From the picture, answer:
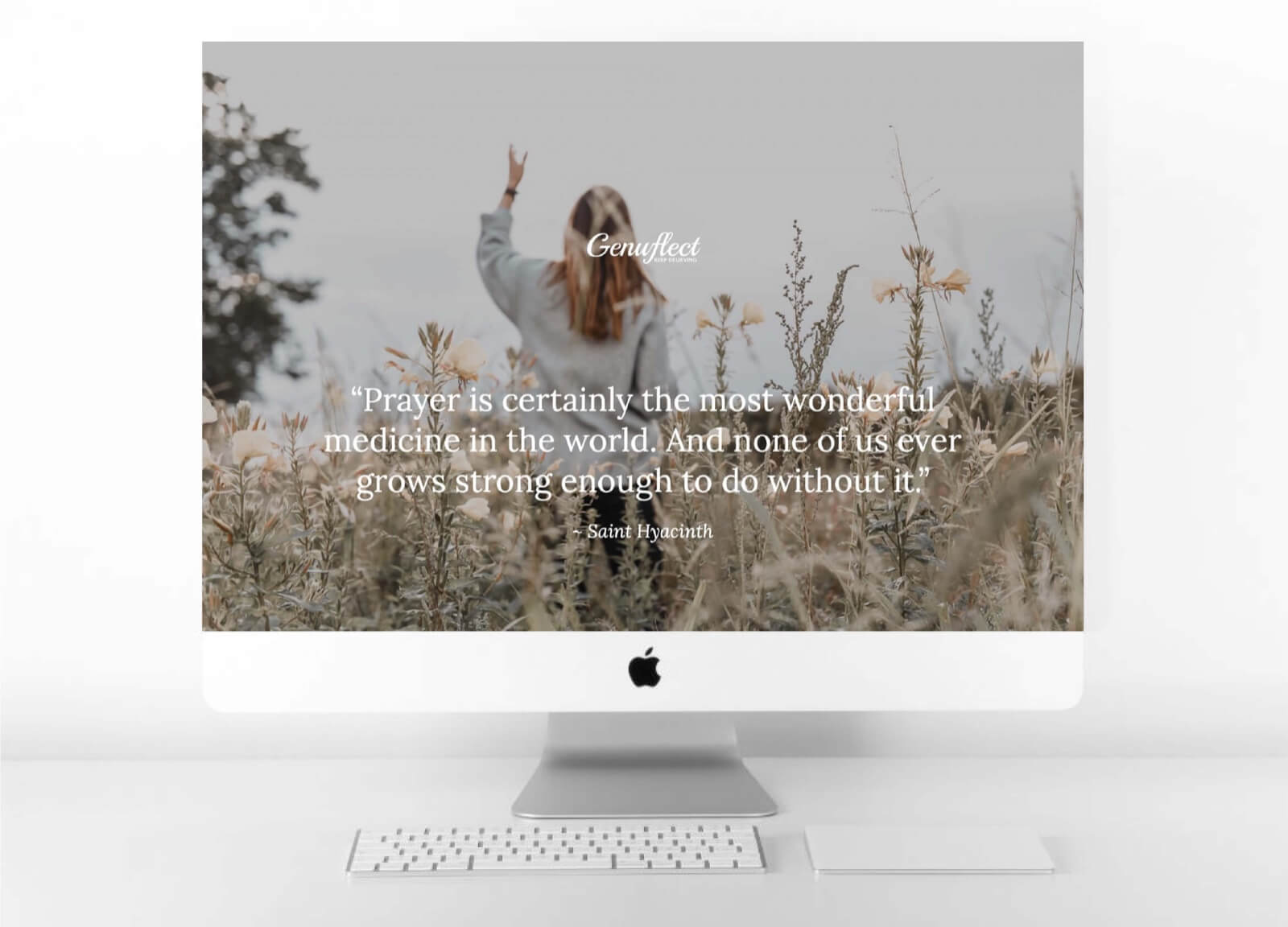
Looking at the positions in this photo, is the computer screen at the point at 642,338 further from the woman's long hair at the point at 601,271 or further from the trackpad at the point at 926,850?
the trackpad at the point at 926,850

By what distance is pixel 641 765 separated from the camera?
1.19m

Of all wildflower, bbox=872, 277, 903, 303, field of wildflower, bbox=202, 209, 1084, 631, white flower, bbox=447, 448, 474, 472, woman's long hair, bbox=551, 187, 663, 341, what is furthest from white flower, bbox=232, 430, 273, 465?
wildflower, bbox=872, 277, 903, 303

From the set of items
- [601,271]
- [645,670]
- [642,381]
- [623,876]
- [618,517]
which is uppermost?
[601,271]

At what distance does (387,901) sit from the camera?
0.91m

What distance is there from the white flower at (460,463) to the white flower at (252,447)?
18cm

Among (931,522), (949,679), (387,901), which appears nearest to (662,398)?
(931,522)

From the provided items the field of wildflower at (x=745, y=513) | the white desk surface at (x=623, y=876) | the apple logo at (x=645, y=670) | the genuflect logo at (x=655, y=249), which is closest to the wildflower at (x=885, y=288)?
the field of wildflower at (x=745, y=513)

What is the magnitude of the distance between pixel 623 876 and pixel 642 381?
0.46 m

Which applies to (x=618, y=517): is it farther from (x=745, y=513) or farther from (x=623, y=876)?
(x=623, y=876)

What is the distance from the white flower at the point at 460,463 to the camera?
1118 mm

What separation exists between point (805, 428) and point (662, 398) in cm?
15

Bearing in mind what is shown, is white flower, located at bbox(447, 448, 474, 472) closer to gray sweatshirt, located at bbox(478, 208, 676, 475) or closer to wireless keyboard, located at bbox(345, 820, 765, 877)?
gray sweatshirt, located at bbox(478, 208, 676, 475)
